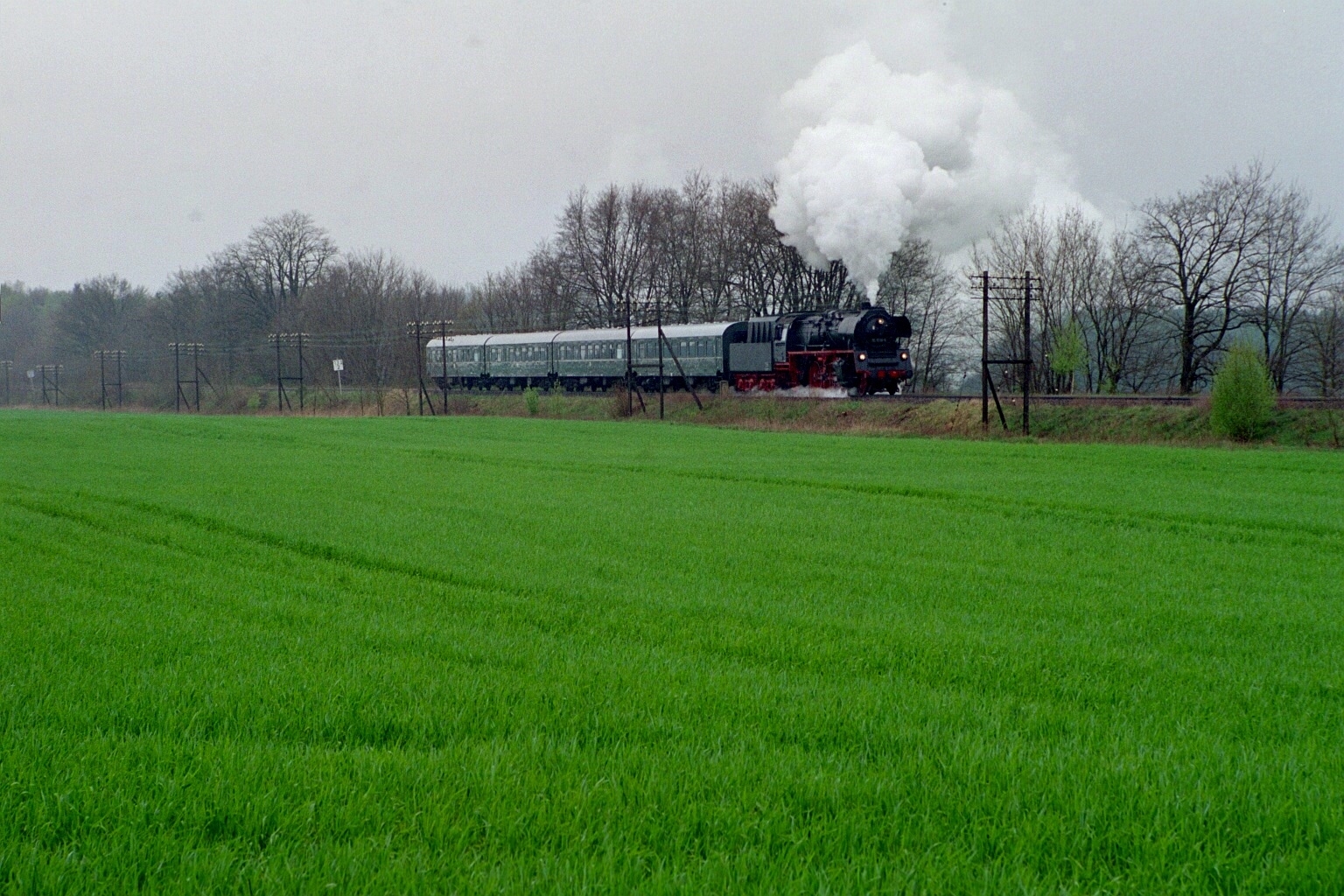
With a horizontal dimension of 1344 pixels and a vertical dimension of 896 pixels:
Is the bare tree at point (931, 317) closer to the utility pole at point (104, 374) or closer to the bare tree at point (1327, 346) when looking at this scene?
the bare tree at point (1327, 346)

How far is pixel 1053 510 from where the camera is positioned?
698 inches

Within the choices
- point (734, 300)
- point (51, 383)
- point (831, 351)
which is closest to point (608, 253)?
point (734, 300)

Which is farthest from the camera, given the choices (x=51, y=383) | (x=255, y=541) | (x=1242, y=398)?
(x=51, y=383)

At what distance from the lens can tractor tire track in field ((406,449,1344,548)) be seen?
15453 millimetres

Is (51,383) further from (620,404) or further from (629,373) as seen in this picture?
(629,373)

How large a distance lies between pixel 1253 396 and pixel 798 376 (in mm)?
19672

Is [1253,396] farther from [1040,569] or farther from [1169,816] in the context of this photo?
[1169,816]

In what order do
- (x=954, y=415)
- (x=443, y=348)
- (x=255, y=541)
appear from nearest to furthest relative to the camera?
(x=255, y=541)
(x=954, y=415)
(x=443, y=348)

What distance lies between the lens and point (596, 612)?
9336 mm

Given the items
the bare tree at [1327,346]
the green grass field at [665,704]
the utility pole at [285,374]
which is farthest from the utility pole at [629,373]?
the green grass field at [665,704]

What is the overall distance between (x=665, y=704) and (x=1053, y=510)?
12.9 m

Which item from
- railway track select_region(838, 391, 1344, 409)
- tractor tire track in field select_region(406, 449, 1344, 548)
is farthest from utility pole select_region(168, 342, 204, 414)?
tractor tire track in field select_region(406, 449, 1344, 548)

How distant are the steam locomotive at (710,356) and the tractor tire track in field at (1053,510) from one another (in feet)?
65.8

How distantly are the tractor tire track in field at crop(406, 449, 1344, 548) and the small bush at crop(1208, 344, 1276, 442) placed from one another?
15.4m
